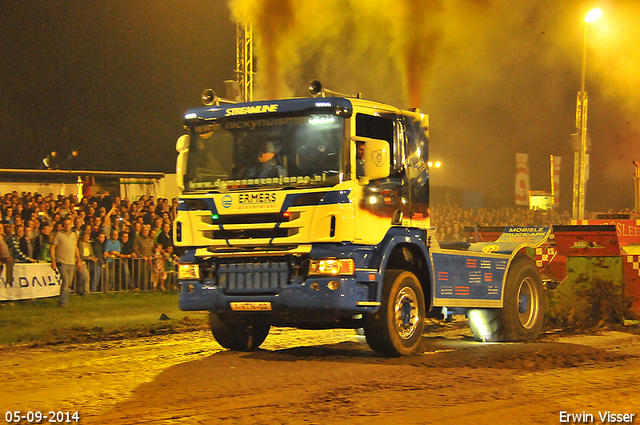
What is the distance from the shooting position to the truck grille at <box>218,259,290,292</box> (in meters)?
8.64

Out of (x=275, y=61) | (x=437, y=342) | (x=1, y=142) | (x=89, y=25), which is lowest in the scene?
(x=437, y=342)

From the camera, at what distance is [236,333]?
9.92 metres

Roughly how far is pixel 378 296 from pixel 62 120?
2149 centimetres

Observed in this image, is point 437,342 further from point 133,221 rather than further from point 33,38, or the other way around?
point 33,38

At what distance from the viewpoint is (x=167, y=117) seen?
30828 mm

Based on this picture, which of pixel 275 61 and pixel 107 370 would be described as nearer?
pixel 107 370

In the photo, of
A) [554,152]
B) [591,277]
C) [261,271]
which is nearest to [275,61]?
[591,277]

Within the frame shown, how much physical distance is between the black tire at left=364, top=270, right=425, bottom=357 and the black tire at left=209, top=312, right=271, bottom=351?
1.57 meters

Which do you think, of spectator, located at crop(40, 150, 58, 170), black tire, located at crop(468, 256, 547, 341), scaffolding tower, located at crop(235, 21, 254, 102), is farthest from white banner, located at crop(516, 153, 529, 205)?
black tire, located at crop(468, 256, 547, 341)

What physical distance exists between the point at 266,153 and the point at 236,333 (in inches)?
96.8

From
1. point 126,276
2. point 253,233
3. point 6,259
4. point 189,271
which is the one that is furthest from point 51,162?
point 253,233

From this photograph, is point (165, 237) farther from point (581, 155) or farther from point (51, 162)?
point (581, 155)

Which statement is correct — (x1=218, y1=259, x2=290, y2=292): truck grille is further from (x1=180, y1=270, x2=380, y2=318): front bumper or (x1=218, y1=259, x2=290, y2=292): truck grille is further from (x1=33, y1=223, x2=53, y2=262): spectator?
(x1=33, y1=223, x2=53, y2=262): spectator

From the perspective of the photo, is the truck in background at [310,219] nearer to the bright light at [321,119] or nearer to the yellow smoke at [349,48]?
the bright light at [321,119]
